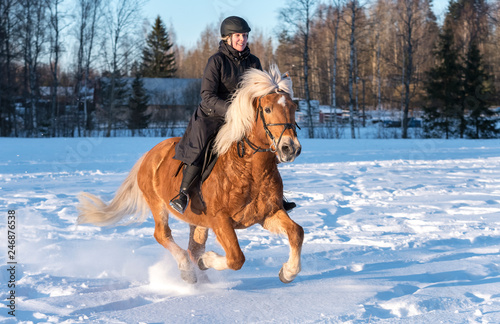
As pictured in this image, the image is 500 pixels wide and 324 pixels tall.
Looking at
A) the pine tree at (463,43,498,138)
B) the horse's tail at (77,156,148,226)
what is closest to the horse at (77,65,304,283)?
the horse's tail at (77,156,148,226)

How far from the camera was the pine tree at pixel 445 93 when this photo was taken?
101 ft

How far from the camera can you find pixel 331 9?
30.5 m

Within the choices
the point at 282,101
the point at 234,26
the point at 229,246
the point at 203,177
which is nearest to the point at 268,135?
the point at 282,101

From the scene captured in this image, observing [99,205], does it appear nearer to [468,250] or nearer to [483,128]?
[468,250]

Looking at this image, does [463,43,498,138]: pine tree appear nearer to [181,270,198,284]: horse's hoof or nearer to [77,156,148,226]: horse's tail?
[77,156,148,226]: horse's tail

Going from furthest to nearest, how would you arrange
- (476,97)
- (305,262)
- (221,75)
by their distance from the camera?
(476,97) < (305,262) < (221,75)

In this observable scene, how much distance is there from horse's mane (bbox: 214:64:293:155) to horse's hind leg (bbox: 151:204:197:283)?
135 centimetres

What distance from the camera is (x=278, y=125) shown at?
13.0 ft

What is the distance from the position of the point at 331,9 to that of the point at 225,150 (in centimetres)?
2806

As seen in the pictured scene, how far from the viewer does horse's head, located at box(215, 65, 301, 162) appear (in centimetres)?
393

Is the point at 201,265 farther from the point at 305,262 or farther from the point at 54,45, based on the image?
the point at 54,45

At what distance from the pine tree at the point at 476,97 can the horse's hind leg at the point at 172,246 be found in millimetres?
28044

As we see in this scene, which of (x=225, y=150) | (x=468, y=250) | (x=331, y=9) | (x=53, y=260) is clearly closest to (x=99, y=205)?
(x=53, y=260)

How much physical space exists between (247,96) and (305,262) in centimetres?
237
